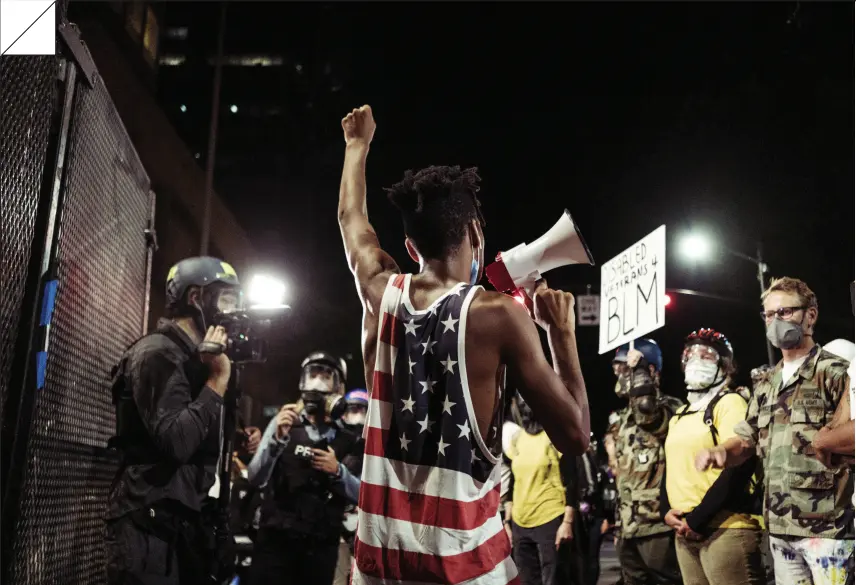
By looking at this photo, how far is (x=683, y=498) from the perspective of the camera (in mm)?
5781

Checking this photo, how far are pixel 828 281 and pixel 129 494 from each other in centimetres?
1321

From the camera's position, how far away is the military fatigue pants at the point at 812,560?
14.0ft

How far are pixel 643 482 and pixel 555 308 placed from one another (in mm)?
4751

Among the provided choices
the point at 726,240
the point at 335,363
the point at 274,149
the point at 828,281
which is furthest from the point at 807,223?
the point at 274,149

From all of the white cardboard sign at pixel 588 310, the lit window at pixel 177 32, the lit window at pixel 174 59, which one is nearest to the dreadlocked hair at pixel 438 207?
the white cardboard sign at pixel 588 310

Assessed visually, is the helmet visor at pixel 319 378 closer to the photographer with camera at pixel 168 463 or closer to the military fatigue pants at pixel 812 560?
the photographer with camera at pixel 168 463

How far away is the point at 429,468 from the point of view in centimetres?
230

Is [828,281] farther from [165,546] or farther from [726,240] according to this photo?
[165,546]

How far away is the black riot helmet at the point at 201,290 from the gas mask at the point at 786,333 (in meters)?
3.55

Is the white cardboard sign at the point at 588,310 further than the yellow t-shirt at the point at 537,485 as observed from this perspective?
Yes

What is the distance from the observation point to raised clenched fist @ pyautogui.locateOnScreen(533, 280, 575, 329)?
95.8 inches

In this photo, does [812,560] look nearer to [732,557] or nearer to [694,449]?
[732,557]

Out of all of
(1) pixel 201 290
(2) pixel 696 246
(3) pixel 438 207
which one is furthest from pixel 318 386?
(2) pixel 696 246

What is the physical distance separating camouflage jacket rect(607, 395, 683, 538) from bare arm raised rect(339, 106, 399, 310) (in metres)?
4.53
